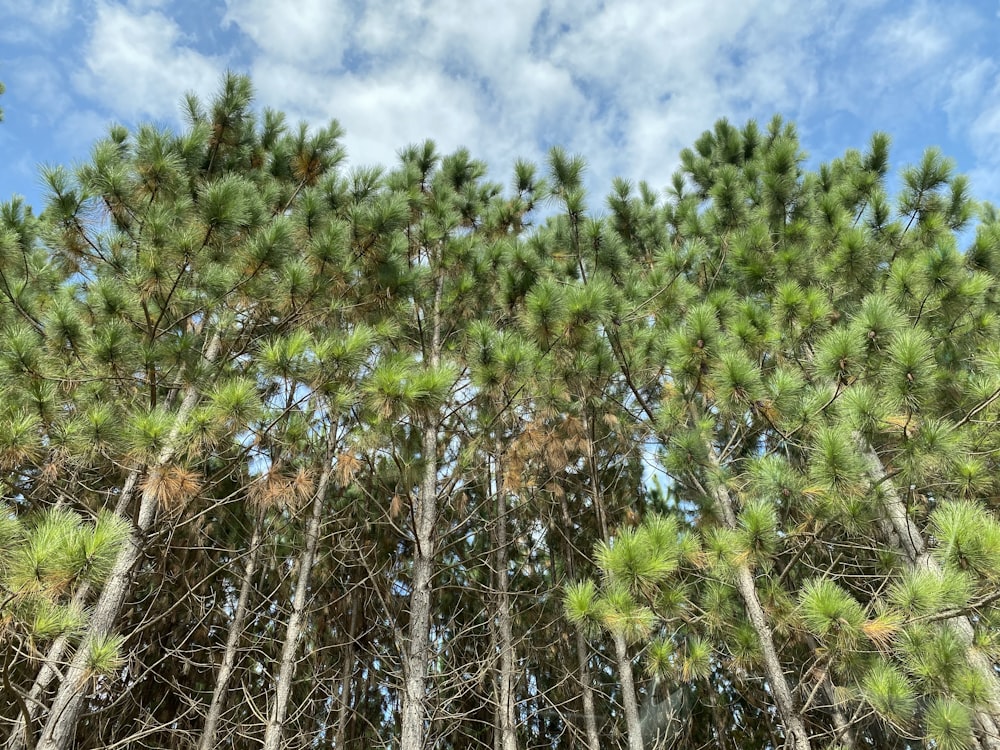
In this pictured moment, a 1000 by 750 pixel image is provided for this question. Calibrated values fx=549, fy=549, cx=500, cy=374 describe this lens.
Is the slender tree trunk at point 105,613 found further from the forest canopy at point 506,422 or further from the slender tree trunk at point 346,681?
the slender tree trunk at point 346,681

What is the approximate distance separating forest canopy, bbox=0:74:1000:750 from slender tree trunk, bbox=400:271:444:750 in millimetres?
28

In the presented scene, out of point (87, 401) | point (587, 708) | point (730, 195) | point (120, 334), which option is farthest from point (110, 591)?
point (730, 195)

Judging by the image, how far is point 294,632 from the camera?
4523 millimetres

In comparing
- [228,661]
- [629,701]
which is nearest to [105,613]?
[228,661]

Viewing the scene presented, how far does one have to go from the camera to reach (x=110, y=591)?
3.41 metres

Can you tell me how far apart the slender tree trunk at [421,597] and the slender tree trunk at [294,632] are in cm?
90

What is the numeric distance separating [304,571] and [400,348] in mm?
2224

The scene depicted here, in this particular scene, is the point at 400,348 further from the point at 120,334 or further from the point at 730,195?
the point at 730,195

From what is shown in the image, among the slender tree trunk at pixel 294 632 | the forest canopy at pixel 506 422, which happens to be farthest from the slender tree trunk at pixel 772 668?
the slender tree trunk at pixel 294 632

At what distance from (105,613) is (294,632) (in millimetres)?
1554

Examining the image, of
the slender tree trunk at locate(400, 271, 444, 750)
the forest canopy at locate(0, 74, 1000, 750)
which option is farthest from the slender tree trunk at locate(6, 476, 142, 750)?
the slender tree trunk at locate(400, 271, 444, 750)

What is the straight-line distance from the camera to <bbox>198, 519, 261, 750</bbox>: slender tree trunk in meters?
4.73

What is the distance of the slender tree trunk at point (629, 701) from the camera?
4566 mm

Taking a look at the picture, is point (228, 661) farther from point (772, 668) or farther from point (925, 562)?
point (925, 562)
